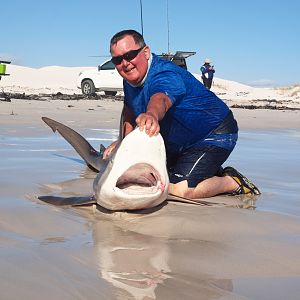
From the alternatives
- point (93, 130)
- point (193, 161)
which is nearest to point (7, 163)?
point (193, 161)

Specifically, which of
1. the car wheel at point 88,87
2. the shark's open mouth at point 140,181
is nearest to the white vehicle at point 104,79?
the car wheel at point 88,87

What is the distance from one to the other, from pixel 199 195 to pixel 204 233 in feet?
4.01

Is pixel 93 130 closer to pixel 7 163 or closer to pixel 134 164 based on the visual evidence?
pixel 7 163

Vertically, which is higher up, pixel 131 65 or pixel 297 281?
pixel 131 65

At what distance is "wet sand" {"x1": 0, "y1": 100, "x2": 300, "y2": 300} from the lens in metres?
1.91

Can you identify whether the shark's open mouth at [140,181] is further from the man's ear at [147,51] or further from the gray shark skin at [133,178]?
the man's ear at [147,51]

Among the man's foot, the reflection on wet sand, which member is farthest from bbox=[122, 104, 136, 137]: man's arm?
the reflection on wet sand

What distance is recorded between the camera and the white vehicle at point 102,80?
74.3 ft

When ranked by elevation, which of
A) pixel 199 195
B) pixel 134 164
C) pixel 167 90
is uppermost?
pixel 167 90

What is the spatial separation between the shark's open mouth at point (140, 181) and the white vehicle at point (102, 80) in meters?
19.6

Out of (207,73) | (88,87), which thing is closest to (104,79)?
(88,87)

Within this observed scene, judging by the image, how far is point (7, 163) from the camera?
16.2ft

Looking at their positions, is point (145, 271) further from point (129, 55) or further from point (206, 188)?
point (206, 188)

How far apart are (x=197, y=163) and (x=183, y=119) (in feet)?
1.17
